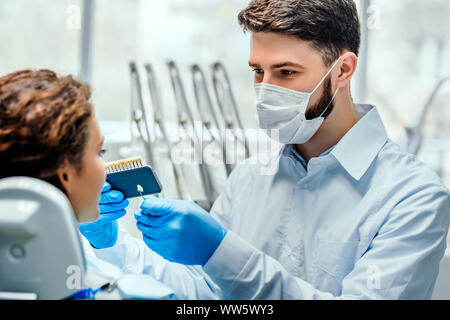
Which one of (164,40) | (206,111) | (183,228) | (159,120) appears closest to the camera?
(183,228)

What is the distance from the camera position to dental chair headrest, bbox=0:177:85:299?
74 cm

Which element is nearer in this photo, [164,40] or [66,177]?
[66,177]

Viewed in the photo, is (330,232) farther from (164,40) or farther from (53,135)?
(164,40)

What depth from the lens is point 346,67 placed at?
126 cm

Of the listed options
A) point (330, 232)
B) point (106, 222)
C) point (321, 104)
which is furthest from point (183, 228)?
point (321, 104)

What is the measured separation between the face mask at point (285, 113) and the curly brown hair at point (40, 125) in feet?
1.58

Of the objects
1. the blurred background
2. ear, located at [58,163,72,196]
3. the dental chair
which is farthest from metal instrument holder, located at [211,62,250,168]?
the dental chair

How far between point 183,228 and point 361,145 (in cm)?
51

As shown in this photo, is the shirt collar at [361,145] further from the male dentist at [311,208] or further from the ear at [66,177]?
the ear at [66,177]

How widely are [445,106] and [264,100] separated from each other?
5.82 feet

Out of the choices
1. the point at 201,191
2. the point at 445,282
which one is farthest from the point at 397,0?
the point at 445,282

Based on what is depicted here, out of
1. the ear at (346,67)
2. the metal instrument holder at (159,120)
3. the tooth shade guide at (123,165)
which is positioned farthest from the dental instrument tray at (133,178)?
the metal instrument holder at (159,120)

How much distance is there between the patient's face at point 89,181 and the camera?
91 cm

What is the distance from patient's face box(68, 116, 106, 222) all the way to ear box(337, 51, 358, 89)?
0.62 m
